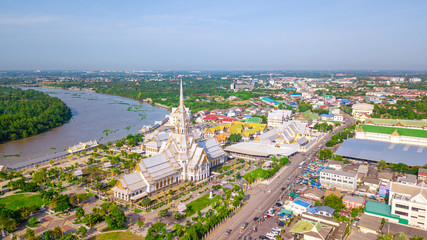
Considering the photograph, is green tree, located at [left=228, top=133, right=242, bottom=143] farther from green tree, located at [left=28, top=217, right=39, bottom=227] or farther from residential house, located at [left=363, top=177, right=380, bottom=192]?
green tree, located at [left=28, top=217, right=39, bottom=227]

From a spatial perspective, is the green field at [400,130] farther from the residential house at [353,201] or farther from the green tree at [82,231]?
the green tree at [82,231]

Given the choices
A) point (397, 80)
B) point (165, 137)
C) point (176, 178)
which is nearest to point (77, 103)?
point (165, 137)

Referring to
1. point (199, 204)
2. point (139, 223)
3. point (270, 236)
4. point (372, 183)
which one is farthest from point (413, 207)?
point (139, 223)

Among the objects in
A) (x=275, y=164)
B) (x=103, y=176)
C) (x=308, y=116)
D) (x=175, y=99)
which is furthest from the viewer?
(x=175, y=99)

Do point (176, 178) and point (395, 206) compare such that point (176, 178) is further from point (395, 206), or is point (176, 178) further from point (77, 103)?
point (77, 103)

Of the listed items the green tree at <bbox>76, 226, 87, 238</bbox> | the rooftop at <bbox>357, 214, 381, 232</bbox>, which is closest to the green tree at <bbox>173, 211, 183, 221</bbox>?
the green tree at <bbox>76, 226, 87, 238</bbox>

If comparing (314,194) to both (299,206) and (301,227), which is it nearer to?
(299,206)
